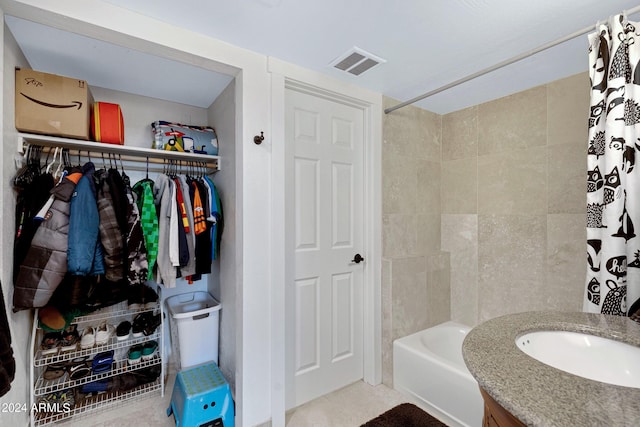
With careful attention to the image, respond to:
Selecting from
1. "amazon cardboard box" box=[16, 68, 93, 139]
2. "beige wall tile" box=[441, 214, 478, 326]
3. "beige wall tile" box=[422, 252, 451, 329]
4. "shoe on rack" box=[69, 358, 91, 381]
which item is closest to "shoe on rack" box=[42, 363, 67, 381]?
"shoe on rack" box=[69, 358, 91, 381]

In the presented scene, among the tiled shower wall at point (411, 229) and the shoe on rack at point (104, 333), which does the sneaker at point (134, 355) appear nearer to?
the shoe on rack at point (104, 333)

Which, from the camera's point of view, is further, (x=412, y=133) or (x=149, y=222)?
(x=412, y=133)

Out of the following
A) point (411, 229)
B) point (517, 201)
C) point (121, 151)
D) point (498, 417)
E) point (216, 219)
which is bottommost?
point (498, 417)

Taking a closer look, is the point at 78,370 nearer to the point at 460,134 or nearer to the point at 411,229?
the point at 411,229

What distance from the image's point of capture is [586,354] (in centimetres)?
89

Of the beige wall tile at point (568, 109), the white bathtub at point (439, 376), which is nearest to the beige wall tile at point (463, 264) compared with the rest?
the white bathtub at point (439, 376)

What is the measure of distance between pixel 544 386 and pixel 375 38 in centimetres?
161

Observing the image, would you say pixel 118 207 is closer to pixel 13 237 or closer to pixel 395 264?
pixel 13 237

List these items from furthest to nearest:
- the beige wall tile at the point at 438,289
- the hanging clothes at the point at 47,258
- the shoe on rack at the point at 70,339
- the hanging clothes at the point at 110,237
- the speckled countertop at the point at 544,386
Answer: the beige wall tile at the point at 438,289, the shoe on rack at the point at 70,339, the hanging clothes at the point at 110,237, the hanging clothes at the point at 47,258, the speckled countertop at the point at 544,386

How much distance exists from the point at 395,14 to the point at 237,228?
4.60 feet

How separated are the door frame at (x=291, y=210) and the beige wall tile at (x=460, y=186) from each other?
0.81m

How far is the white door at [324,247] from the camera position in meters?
1.88

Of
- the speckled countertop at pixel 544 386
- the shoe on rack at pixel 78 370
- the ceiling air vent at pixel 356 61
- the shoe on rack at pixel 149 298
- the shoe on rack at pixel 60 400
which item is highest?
the ceiling air vent at pixel 356 61

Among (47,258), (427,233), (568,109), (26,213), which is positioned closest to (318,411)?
(427,233)
